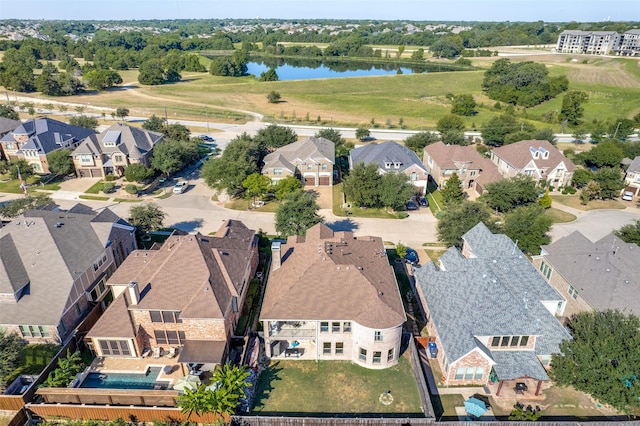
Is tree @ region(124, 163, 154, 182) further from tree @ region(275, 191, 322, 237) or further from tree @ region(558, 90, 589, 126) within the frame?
tree @ region(558, 90, 589, 126)

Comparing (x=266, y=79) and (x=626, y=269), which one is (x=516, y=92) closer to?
(x=266, y=79)

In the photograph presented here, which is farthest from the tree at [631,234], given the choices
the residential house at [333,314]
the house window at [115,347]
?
the house window at [115,347]

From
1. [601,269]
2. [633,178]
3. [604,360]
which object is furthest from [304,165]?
[633,178]

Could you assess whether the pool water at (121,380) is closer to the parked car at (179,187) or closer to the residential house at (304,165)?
the parked car at (179,187)

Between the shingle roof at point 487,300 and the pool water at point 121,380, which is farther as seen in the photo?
the shingle roof at point 487,300

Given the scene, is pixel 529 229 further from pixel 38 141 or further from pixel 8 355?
pixel 38 141

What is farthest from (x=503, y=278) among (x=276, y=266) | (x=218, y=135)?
(x=218, y=135)
